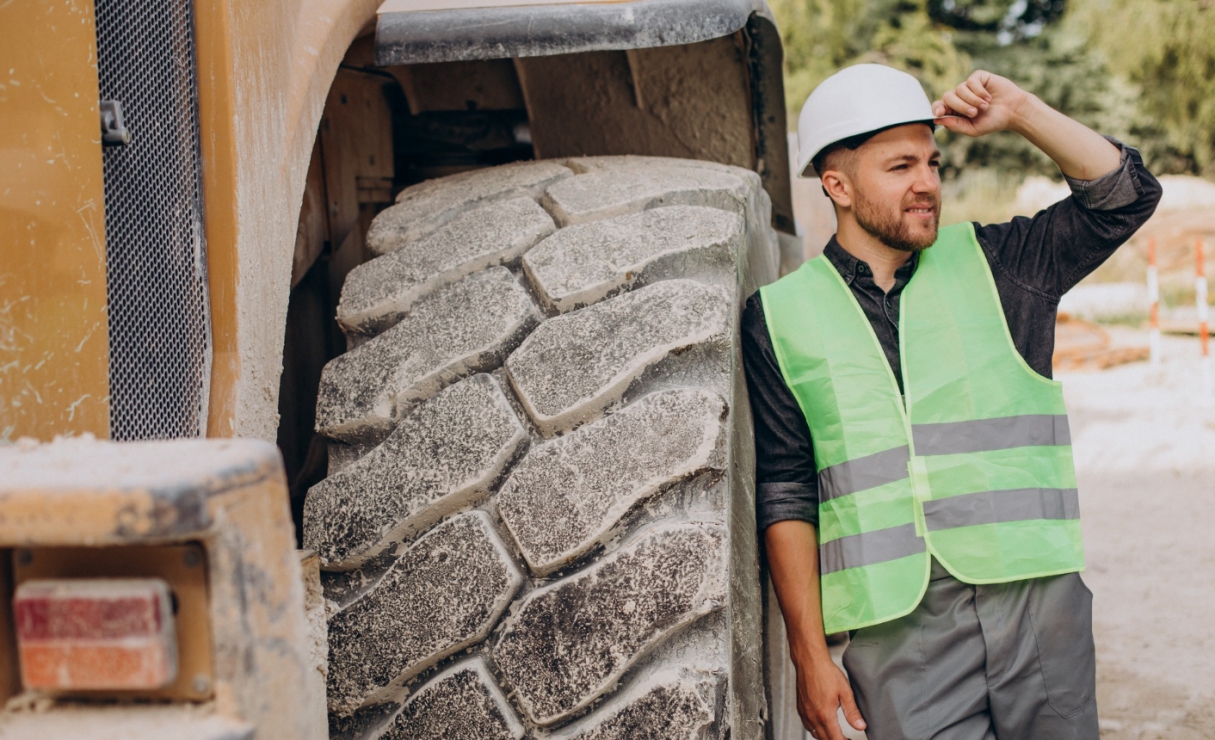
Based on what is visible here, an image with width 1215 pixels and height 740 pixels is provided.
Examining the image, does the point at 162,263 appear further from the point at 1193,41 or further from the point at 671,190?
the point at 1193,41

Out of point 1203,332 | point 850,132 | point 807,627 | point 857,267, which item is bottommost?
point 1203,332

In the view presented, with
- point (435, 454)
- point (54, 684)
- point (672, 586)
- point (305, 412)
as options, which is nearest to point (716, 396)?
point (672, 586)

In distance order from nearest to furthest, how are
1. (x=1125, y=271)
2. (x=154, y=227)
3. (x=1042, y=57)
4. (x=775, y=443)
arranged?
1. (x=154, y=227)
2. (x=775, y=443)
3. (x=1125, y=271)
4. (x=1042, y=57)

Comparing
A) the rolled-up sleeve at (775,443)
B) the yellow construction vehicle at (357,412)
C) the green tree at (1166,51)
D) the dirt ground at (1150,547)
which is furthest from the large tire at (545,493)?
the green tree at (1166,51)

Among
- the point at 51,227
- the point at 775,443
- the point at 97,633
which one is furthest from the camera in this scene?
the point at 775,443

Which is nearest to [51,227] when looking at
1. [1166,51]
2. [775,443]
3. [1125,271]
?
[775,443]

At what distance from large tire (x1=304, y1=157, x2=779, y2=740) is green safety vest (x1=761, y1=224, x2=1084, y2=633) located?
0.70 ft

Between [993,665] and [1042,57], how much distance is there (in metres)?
22.2

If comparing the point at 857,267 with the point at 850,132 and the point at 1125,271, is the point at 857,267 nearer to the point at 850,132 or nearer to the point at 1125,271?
the point at 850,132

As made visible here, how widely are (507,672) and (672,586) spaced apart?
0.24 meters

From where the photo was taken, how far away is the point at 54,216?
103cm

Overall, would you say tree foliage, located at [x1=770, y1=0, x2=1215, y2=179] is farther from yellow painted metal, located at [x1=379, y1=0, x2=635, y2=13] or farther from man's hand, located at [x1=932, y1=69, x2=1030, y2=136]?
yellow painted metal, located at [x1=379, y1=0, x2=635, y2=13]

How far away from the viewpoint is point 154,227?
4.04 ft

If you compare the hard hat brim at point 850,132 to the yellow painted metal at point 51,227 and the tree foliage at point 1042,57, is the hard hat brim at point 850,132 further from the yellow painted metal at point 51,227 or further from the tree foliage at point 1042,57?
the tree foliage at point 1042,57
